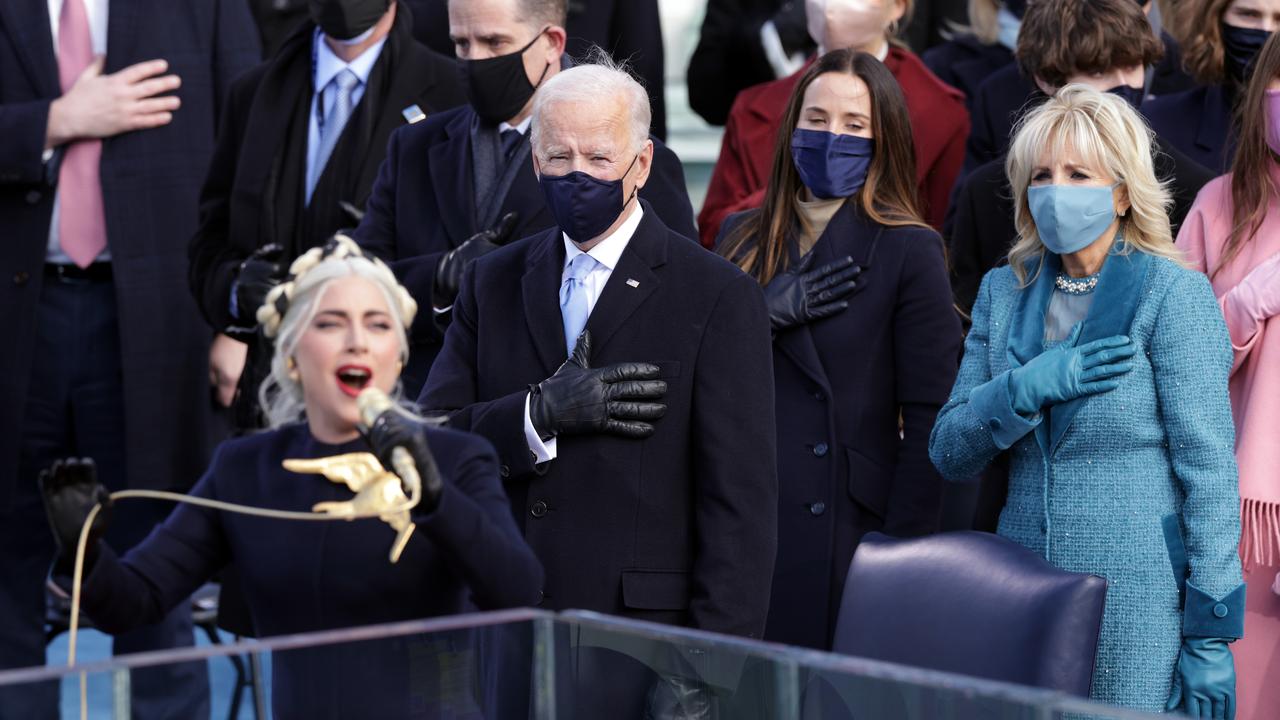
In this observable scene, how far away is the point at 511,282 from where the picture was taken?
3260 mm

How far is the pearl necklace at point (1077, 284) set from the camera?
3.37m

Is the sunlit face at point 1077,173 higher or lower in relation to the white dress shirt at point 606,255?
higher

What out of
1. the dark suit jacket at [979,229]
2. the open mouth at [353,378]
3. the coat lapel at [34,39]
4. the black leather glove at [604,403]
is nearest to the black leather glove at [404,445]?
the open mouth at [353,378]

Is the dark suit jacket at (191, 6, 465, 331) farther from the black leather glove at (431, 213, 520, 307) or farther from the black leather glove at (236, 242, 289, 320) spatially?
the black leather glove at (431, 213, 520, 307)

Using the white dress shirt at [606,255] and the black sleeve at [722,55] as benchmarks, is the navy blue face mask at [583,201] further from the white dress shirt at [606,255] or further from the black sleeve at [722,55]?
the black sleeve at [722,55]

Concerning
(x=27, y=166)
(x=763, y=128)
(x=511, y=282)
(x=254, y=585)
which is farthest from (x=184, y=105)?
(x=254, y=585)

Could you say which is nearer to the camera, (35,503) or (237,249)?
(237,249)

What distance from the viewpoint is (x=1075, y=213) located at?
3.31m

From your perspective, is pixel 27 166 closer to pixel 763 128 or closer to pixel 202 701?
pixel 763 128

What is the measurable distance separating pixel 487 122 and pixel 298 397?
150 centimetres

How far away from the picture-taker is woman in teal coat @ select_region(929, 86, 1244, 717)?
317 centimetres

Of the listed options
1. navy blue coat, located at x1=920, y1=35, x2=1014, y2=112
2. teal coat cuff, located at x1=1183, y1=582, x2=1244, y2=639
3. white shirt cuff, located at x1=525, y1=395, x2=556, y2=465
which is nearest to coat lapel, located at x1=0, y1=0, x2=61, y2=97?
white shirt cuff, located at x1=525, y1=395, x2=556, y2=465

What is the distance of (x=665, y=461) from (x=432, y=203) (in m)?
1.04

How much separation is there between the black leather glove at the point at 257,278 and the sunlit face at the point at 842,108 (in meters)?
1.13
